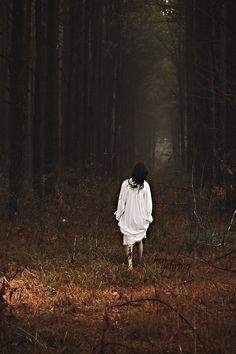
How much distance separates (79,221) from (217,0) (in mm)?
7132

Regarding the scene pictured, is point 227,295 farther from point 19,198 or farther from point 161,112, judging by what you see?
point 161,112

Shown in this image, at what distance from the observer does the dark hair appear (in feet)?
28.2

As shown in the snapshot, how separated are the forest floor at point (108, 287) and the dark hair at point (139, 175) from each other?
54.9 inches

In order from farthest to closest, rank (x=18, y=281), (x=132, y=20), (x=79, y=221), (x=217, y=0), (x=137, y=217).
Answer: (x=132, y=20)
(x=217, y=0)
(x=79, y=221)
(x=137, y=217)
(x=18, y=281)

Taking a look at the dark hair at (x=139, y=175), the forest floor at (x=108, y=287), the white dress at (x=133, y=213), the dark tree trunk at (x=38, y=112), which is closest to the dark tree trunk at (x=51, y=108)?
the dark tree trunk at (x=38, y=112)

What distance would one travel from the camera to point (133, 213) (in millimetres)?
8789

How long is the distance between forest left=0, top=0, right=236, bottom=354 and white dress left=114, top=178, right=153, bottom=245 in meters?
0.55

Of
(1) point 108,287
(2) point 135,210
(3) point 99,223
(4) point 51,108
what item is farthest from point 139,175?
(4) point 51,108

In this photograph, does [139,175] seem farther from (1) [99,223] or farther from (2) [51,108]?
(2) [51,108]

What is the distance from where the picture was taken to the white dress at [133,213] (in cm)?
873

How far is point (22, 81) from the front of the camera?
12.4 meters

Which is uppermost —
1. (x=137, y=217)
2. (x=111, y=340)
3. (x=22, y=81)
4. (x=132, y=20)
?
(x=132, y=20)

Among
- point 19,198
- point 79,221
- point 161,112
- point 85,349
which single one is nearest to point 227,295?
point 85,349

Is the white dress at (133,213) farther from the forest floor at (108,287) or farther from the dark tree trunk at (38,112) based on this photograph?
the dark tree trunk at (38,112)
